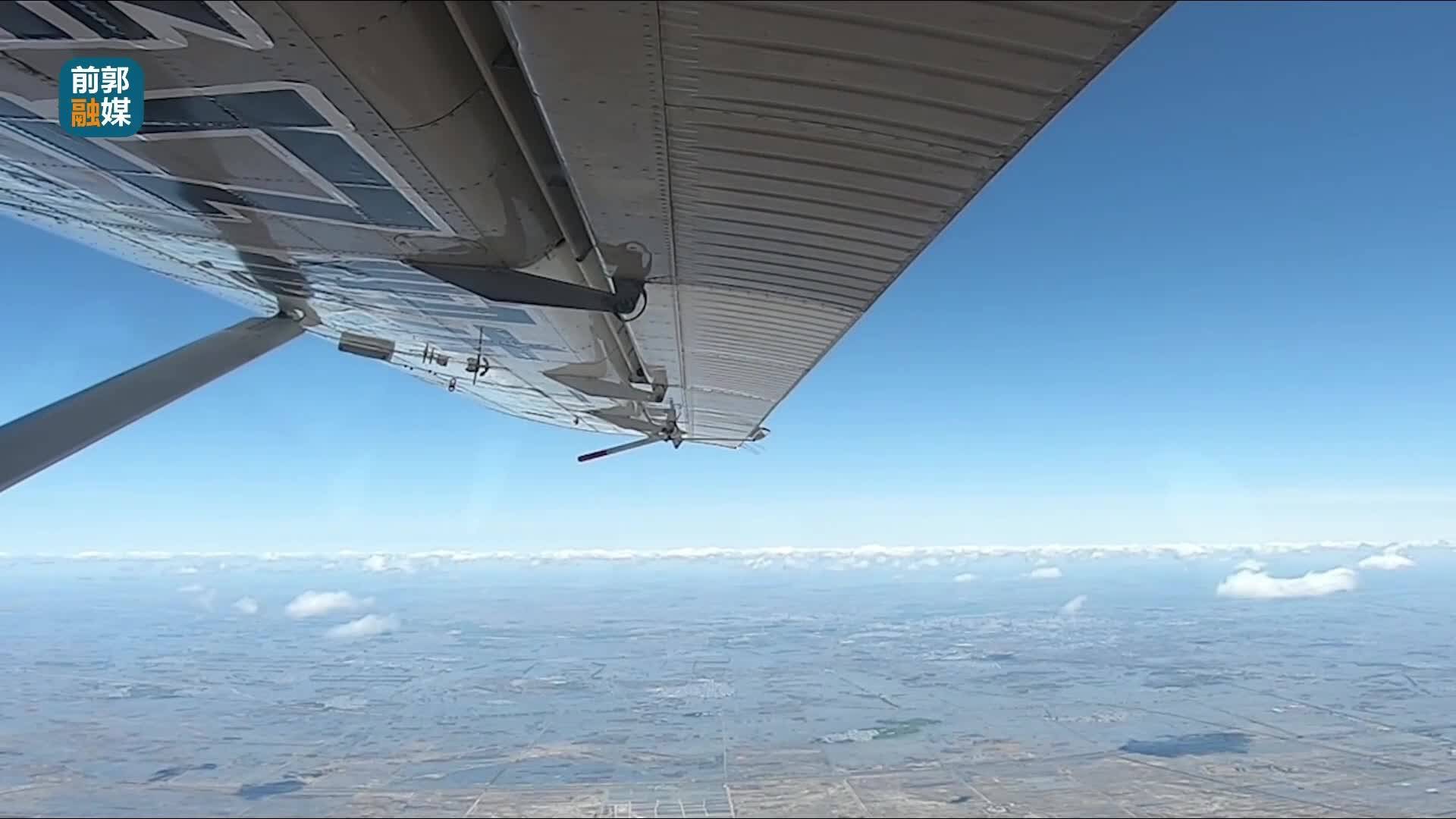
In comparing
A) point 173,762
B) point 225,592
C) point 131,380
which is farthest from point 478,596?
point 131,380

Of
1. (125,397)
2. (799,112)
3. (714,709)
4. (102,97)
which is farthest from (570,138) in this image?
(714,709)

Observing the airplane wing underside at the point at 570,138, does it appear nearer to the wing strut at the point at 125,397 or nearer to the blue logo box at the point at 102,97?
the blue logo box at the point at 102,97

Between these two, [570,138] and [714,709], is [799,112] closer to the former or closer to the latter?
[570,138]

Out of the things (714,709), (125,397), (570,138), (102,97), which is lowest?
(714,709)

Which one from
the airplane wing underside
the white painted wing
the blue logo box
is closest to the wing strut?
the airplane wing underside

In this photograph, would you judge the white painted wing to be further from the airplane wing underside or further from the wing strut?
the wing strut

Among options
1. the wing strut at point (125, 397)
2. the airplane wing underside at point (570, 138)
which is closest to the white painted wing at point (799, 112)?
the airplane wing underside at point (570, 138)

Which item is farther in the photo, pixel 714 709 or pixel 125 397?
pixel 714 709
